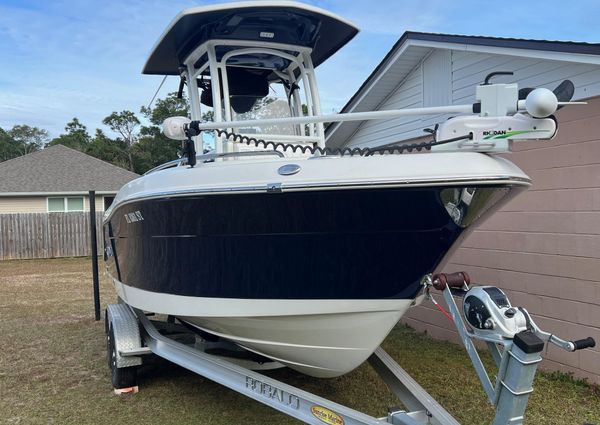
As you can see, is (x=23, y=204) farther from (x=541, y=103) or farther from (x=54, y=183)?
(x=541, y=103)

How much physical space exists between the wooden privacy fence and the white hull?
15.4 metres

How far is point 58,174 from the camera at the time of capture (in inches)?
878

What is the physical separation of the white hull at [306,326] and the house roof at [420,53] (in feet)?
10.0

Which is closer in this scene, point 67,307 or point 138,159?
point 67,307

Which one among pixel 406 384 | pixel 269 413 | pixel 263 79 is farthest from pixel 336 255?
pixel 263 79

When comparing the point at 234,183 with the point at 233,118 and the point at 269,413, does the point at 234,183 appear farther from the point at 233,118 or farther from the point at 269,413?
the point at 269,413

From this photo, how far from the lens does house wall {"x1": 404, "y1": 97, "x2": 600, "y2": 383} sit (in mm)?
4945

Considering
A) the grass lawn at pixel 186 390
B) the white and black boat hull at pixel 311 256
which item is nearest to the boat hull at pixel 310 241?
the white and black boat hull at pixel 311 256

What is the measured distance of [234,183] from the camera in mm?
3297

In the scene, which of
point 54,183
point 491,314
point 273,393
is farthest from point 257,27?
point 54,183

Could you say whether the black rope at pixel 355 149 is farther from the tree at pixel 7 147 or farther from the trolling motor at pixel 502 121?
the tree at pixel 7 147

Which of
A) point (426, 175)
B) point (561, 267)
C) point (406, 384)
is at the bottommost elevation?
point (406, 384)

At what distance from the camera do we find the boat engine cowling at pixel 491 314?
8.76ft

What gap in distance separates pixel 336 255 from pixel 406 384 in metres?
1.17
